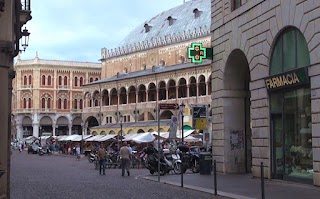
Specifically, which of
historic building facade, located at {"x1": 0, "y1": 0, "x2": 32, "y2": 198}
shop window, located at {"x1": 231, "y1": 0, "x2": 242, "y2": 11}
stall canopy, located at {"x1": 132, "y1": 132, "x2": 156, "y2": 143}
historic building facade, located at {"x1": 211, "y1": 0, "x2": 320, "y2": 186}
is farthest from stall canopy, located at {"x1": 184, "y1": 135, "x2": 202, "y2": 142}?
historic building facade, located at {"x1": 0, "y1": 0, "x2": 32, "y2": 198}

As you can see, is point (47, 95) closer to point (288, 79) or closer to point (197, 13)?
point (197, 13)

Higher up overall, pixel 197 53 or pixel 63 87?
pixel 63 87

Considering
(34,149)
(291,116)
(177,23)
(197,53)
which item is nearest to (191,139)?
(197,53)

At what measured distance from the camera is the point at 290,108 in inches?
760

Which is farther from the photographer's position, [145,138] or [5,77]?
[145,138]

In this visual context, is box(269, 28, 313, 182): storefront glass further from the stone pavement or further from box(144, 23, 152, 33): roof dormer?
box(144, 23, 152, 33): roof dormer

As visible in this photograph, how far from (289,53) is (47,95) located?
9471cm

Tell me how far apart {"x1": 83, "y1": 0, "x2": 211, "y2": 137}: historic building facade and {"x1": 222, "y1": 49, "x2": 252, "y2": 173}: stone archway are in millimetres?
38242

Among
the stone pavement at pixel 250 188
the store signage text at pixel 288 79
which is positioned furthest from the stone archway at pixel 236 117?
the store signage text at pixel 288 79

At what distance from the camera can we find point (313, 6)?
1712cm

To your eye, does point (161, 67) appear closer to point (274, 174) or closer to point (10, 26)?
point (274, 174)

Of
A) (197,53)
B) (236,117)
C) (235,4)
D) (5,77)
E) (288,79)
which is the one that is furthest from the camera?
(197,53)

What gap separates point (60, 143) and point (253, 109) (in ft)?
205

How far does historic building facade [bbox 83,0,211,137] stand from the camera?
6975 cm
